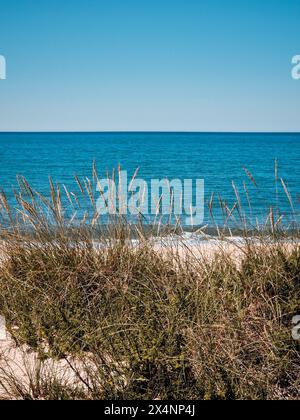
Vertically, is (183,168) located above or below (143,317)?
below

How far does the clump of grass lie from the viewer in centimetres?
283

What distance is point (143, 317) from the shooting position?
3410mm

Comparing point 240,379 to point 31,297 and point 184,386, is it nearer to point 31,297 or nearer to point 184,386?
point 184,386

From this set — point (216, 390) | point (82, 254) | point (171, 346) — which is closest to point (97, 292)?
point (82, 254)

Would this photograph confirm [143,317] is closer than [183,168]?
Yes

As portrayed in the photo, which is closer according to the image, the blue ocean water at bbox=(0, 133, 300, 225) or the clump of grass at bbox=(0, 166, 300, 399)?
the clump of grass at bbox=(0, 166, 300, 399)

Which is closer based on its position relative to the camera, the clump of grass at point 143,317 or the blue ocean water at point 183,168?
the clump of grass at point 143,317

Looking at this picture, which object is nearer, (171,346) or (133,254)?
(171,346)

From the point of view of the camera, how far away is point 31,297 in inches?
153

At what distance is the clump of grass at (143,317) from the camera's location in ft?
9.30
